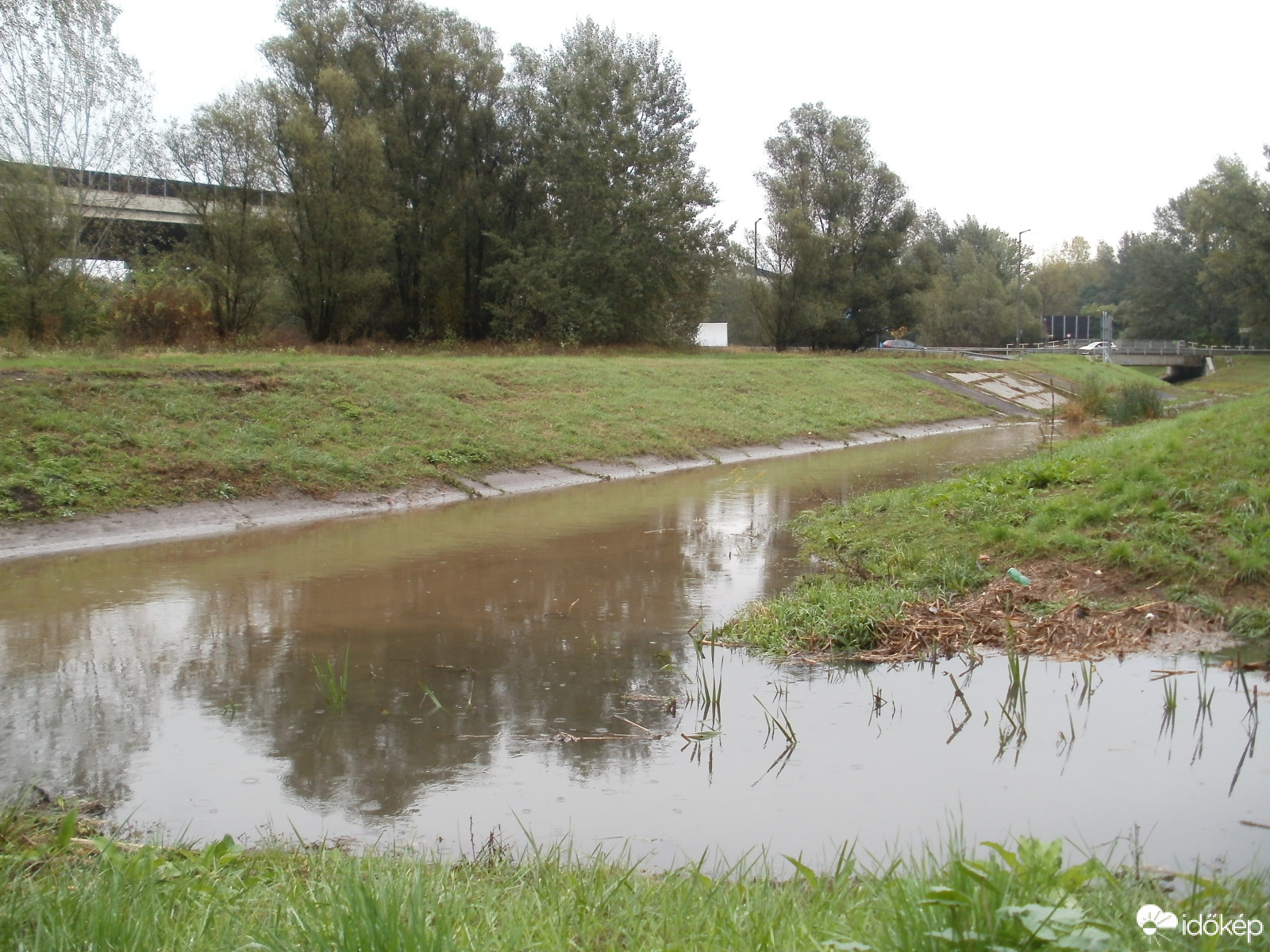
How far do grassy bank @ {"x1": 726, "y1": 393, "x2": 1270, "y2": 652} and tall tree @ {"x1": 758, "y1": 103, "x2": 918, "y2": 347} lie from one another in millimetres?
44218

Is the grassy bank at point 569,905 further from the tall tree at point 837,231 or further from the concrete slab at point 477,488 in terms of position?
the tall tree at point 837,231

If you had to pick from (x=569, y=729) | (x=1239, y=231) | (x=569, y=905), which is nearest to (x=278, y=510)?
(x=569, y=729)

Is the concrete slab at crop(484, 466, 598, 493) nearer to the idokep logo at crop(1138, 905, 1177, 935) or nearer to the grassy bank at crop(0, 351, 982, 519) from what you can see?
the grassy bank at crop(0, 351, 982, 519)

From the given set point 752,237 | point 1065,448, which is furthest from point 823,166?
point 1065,448

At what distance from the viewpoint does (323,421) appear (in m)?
19.4

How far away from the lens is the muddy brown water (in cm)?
502

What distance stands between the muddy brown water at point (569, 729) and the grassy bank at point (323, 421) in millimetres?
4687

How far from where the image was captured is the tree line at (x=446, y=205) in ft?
100

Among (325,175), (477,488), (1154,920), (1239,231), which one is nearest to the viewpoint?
(1154,920)

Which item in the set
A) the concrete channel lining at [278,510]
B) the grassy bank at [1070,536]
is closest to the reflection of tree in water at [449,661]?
the grassy bank at [1070,536]

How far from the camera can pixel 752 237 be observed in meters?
55.6

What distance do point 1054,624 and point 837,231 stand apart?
5227 centimetres

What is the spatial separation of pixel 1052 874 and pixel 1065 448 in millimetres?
16289

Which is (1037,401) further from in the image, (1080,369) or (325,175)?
(325,175)
